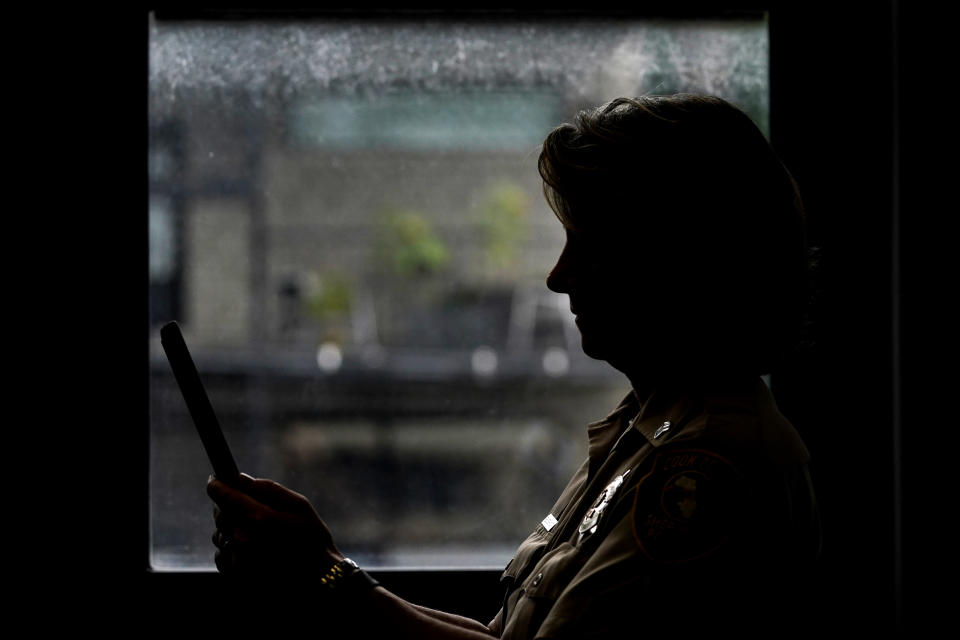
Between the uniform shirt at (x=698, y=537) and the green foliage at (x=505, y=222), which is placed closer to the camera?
the uniform shirt at (x=698, y=537)

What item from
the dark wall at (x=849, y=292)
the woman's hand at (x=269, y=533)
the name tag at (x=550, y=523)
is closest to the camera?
the woman's hand at (x=269, y=533)

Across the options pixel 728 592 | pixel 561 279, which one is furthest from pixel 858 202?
pixel 728 592

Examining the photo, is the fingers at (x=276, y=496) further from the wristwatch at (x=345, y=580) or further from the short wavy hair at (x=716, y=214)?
the short wavy hair at (x=716, y=214)

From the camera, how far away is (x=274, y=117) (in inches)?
62.2

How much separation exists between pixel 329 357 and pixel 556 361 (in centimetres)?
45

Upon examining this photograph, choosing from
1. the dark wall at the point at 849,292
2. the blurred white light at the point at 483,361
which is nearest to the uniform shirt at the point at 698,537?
the dark wall at the point at 849,292

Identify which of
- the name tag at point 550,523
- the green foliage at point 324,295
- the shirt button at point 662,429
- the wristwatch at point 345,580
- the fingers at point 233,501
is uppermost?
the green foliage at point 324,295

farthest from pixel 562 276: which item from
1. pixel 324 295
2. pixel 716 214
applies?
pixel 324 295

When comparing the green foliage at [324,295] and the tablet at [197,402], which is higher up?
the green foliage at [324,295]

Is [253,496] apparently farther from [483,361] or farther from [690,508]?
[483,361]

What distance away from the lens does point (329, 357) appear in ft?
5.52

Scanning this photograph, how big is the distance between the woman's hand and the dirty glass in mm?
708

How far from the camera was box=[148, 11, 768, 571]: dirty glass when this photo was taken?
60.4 inches

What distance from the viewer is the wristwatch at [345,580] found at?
83 centimetres
